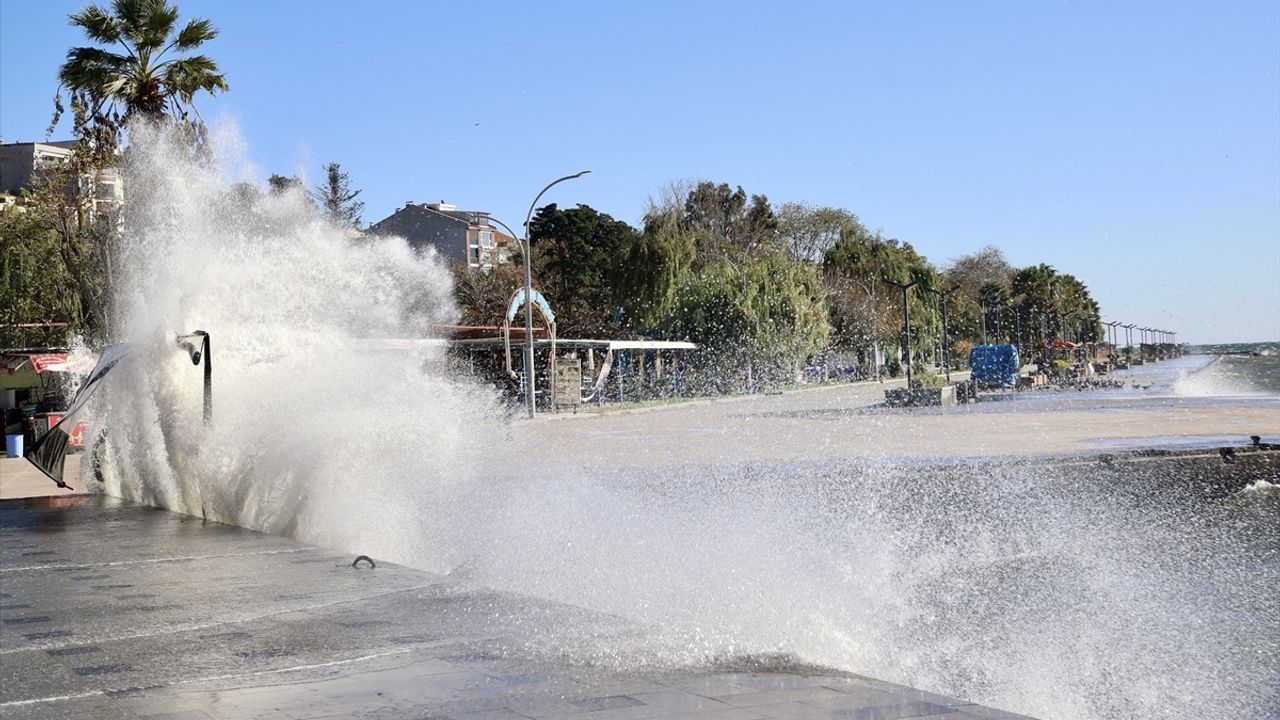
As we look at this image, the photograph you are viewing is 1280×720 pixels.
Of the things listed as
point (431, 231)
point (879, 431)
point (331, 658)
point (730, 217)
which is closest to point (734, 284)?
point (730, 217)

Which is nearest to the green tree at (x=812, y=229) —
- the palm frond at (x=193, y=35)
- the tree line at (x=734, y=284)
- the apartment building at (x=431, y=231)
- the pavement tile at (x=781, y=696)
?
the tree line at (x=734, y=284)

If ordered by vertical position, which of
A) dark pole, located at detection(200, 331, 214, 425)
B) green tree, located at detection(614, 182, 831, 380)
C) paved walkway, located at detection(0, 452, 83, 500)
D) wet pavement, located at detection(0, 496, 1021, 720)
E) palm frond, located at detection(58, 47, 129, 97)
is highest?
palm frond, located at detection(58, 47, 129, 97)

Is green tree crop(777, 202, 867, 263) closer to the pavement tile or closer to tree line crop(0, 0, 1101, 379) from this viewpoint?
tree line crop(0, 0, 1101, 379)

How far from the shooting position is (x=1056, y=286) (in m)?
144

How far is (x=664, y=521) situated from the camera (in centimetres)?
1269

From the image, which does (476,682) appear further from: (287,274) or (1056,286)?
(1056,286)

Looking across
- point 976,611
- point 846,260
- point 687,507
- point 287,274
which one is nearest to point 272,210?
point 287,274

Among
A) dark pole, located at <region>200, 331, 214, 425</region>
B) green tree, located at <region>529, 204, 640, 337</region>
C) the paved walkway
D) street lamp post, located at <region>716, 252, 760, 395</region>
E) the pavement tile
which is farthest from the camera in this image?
green tree, located at <region>529, 204, 640, 337</region>

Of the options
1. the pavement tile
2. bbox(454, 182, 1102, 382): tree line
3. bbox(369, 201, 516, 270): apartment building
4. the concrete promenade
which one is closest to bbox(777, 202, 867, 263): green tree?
bbox(454, 182, 1102, 382): tree line

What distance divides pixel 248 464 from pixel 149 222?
3927mm

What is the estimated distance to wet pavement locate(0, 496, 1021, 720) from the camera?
188 inches

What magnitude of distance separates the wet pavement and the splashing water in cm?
36

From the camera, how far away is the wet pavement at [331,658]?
15.7ft

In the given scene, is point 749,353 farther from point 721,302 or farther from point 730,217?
point 730,217
